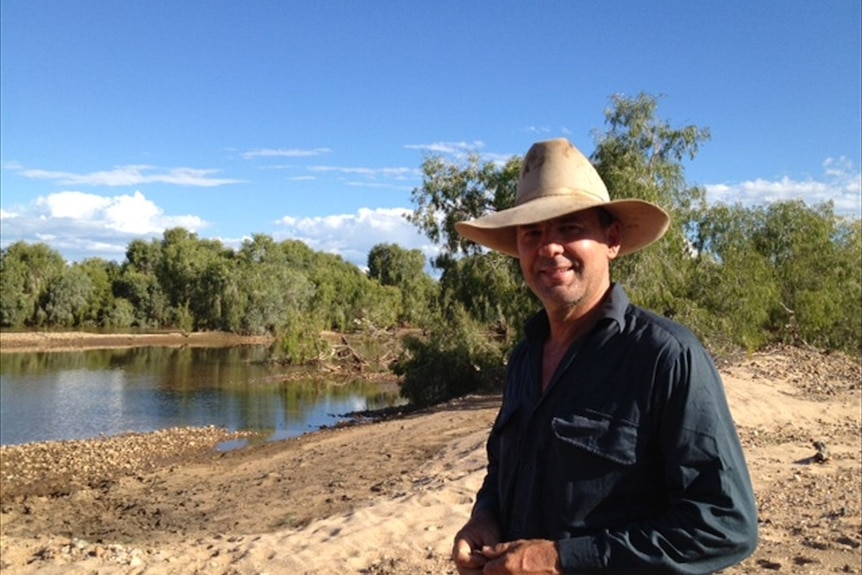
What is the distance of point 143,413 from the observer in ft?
74.4

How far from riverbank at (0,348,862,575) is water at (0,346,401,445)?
461cm

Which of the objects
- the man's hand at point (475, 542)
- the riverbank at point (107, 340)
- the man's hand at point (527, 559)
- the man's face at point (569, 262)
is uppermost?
the man's face at point (569, 262)

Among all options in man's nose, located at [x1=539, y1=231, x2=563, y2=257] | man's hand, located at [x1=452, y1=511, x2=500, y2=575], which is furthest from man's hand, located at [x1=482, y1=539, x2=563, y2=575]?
man's nose, located at [x1=539, y1=231, x2=563, y2=257]

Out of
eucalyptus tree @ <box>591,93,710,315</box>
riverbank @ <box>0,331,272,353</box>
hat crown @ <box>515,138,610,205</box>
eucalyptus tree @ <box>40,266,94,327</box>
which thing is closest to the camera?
hat crown @ <box>515,138,610,205</box>

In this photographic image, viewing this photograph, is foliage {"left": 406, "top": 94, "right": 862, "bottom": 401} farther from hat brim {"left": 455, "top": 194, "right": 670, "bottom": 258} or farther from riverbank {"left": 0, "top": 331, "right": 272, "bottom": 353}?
riverbank {"left": 0, "top": 331, "right": 272, "bottom": 353}

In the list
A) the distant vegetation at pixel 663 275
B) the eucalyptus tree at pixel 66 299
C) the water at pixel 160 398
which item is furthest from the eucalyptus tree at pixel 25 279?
the distant vegetation at pixel 663 275

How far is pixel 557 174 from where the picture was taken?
1.98m

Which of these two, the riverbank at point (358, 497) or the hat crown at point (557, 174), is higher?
the hat crown at point (557, 174)

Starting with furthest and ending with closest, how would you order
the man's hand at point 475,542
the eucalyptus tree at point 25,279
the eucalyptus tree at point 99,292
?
1. the eucalyptus tree at point 99,292
2. the eucalyptus tree at point 25,279
3. the man's hand at point 475,542

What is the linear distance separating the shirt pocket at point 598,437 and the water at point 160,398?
57.7 feet

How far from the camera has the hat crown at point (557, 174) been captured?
1.95m

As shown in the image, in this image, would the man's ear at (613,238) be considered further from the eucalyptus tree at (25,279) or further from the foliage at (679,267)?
the eucalyptus tree at (25,279)

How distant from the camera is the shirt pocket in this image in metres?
1.62

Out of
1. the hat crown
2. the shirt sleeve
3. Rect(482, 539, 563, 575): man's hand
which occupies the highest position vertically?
the hat crown
